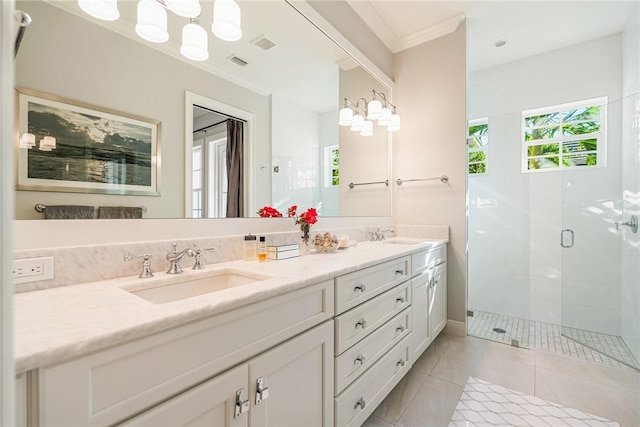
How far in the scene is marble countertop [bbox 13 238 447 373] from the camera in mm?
502

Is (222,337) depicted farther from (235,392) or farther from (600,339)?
(600,339)

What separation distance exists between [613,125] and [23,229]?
3890 mm

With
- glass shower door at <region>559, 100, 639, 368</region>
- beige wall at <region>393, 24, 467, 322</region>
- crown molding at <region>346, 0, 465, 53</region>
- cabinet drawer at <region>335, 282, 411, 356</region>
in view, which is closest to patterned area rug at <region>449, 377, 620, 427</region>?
cabinet drawer at <region>335, 282, 411, 356</region>

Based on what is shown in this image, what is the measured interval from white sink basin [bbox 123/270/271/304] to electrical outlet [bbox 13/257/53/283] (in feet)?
0.73

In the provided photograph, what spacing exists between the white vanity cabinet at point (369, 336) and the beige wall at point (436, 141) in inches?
39.0

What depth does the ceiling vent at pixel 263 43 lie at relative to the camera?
1.56 m

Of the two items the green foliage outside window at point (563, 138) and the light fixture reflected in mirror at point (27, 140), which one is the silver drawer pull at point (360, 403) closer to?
the light fixture reflected in mirror at point (27, 140)

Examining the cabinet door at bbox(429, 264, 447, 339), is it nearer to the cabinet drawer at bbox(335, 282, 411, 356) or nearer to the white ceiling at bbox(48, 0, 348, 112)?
the cabinet drawer at bbox(335, 282, 411, 356)

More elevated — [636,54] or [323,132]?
[636,54]

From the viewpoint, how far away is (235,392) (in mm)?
770

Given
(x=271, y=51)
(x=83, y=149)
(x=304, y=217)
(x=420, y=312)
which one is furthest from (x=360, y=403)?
(x=271, y=51)

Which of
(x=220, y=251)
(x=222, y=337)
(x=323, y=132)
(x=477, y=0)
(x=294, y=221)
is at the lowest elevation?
(x=222, y=337)

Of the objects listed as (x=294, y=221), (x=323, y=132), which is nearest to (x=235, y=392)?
(x=294, y=221)

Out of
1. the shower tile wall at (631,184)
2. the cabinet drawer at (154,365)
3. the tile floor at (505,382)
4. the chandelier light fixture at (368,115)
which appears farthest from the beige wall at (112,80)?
the shower tile wall at (631,184)
